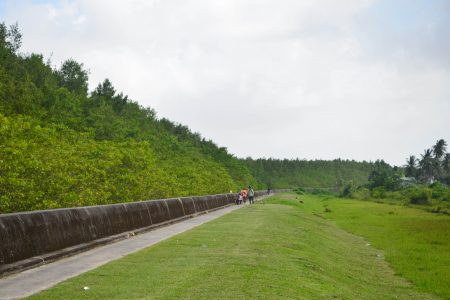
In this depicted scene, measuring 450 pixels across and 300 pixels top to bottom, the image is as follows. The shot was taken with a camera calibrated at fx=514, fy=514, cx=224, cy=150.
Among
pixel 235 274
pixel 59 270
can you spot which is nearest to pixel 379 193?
pixel 235 274

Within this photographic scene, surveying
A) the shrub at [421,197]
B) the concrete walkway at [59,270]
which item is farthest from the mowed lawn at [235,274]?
the shrub at [421,197]

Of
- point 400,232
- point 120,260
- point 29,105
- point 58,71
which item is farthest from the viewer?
point 58,71

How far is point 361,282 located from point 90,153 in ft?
59.8

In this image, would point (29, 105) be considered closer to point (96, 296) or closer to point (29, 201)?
point (29, 201)

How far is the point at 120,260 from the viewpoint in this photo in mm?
11047

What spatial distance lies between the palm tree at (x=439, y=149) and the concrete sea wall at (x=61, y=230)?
132899 millimetres

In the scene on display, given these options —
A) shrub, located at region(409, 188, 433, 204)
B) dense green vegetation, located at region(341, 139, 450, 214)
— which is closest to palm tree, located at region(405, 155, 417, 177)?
dense green vegetation, located at region(341, 139, 450, 214)

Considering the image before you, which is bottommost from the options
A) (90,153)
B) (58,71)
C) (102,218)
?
(102,218)

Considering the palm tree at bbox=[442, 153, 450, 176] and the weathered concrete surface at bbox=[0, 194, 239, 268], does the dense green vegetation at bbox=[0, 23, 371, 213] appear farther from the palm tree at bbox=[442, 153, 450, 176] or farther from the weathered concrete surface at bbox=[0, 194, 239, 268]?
the palm tree at bbox=[442, 153, 450, 176]

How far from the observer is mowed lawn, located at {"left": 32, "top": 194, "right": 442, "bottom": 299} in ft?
26.5

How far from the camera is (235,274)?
959cm

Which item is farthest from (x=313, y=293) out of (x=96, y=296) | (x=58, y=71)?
(x=58, y=71)

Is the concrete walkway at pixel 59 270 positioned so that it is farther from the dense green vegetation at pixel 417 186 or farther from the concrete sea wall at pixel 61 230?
the dense green vegetation at pixel 417 186

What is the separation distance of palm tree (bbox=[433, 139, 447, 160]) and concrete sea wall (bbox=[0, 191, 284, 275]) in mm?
132899
